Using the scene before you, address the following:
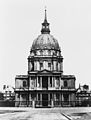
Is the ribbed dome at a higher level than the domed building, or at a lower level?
higher

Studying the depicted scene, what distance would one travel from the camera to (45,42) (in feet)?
338

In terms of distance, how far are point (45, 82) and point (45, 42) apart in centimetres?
1416

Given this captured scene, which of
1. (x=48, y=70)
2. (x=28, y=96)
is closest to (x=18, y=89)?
(x=28, y=96)

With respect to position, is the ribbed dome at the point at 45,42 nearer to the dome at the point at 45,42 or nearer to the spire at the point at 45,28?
the dome at the point at 45,42

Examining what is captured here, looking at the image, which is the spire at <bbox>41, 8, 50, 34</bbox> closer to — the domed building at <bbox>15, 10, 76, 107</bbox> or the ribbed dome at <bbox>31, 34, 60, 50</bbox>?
the ribbed dome at <bbox>31, 34, 60, 50</bbox>

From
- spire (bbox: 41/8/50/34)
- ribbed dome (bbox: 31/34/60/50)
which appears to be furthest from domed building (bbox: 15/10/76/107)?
spire (bbox: 41/8/50/34)

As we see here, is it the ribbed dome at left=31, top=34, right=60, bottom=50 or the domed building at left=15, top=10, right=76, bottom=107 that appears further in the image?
the ribbed dome at left=31, top=34, right=60, bottom=50

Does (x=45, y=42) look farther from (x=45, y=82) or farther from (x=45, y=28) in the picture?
(x=45, y=82)

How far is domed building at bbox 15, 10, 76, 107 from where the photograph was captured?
301 feet

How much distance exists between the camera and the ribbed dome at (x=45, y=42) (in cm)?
10262

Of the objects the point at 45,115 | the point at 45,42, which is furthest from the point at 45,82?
the point at 45,115

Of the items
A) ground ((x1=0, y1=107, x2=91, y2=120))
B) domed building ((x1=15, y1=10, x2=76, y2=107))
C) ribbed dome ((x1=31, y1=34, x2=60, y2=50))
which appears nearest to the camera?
ground ((x1=0, y1=107, x2=91, y2=120))

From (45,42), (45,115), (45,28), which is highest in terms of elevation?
(45,28)

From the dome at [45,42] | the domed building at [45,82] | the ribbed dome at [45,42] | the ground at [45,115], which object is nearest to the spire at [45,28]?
the dome at [45,42]
